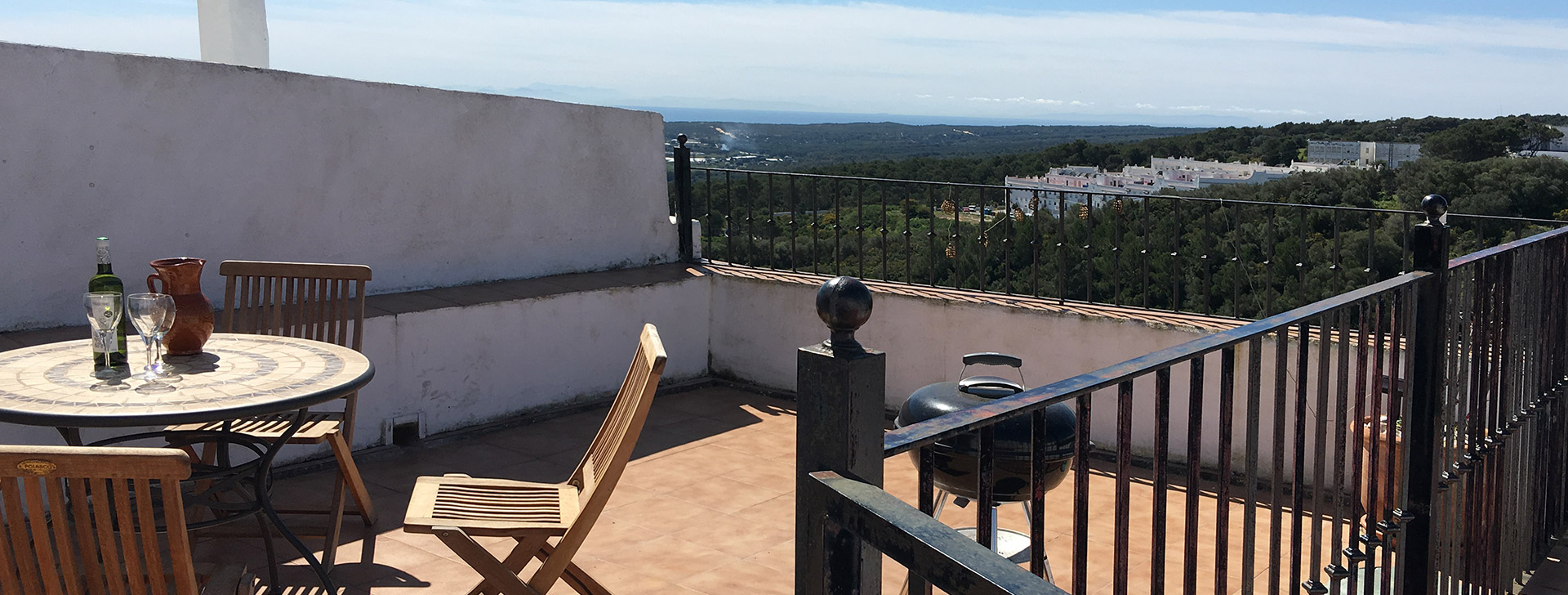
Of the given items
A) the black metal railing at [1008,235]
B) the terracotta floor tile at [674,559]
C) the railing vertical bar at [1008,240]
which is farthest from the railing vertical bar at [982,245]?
the terracotta floor tile at [674,559]

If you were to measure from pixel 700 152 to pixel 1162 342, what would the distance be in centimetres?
331

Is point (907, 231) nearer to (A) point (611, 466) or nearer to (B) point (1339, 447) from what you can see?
(A) point (611, 466)

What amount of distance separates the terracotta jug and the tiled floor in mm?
773

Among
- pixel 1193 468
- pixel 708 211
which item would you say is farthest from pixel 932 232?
pixel 1193 468

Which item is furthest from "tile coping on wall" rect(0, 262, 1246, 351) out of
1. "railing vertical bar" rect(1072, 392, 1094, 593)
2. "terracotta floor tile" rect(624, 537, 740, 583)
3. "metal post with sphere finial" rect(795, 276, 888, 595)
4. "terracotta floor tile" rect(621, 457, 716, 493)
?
"metal post with sphere finial" rect(795, 276, 888, 595)

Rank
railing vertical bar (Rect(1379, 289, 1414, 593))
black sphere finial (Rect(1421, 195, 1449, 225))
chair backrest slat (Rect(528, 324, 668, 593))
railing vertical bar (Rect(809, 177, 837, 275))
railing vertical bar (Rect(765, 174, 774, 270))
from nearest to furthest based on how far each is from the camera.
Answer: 1. railing vertical bar (Rect(1379, 289, 1414, 593))
2. black sphere finial (Rect(1421, 195, 1449, 225))
3. chair backrest slat (Rect(528, 324, 668, 593))
4. railing vertical bar (Rect(809, 177, 837, 275))
5. railing vertical bar (Rect(765, 174, 774, 270))

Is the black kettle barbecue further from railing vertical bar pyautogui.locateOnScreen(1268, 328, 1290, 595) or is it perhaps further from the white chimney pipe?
the white chimney pipe

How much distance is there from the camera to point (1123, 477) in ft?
4.69

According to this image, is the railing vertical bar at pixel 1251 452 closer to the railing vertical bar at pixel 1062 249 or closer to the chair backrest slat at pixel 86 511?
the chair backrest slat at pixel 86 511

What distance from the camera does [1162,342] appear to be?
5.06 metres

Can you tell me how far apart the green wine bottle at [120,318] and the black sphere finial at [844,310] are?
2.60 m

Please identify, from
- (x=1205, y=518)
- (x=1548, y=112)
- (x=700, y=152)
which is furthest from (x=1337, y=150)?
(x=1205, y=518)

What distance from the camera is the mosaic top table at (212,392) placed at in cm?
257

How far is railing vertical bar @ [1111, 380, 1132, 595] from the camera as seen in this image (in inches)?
55.0
